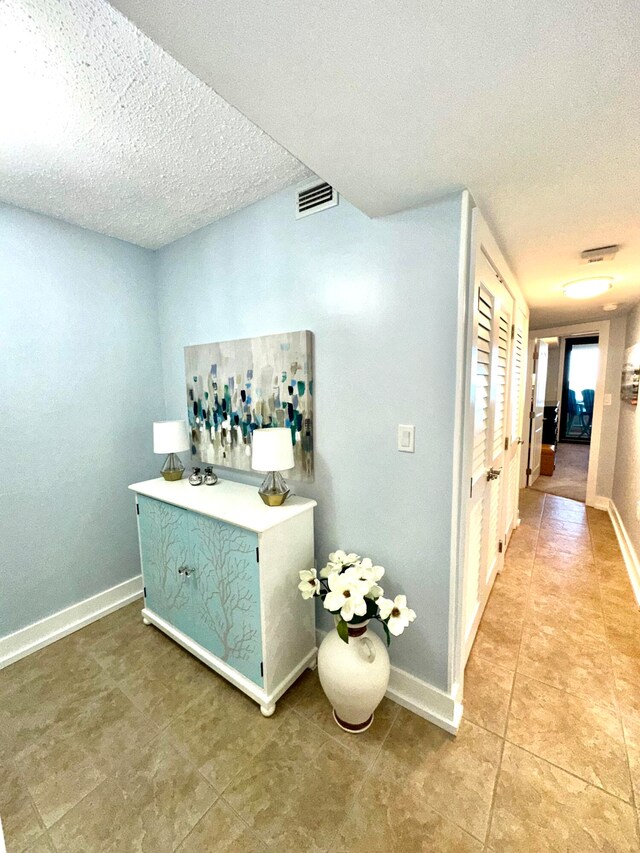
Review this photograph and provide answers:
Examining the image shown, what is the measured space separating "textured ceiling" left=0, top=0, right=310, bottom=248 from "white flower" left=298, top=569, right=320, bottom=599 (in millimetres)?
1784

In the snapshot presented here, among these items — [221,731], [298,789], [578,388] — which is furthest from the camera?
[578,388]

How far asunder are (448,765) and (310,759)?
1.75ft

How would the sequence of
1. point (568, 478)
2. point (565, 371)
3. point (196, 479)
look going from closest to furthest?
1. point (196, 479)
2. point (568, 478)
3. point (565, 371)

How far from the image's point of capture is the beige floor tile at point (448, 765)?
1.15 m

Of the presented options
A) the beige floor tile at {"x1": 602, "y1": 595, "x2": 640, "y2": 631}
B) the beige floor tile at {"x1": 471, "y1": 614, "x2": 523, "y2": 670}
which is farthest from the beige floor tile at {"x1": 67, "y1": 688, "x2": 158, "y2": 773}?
the beige floor tile at {"x1": 602, "y1": 595, "x2": 640, "y2": 631}

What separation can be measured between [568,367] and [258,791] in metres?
8.43

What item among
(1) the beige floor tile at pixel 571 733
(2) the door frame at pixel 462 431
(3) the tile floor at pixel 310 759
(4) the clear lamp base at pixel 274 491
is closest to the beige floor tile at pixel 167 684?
(3) the tile floor at pixel 310 759

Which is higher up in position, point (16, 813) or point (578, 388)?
point (578, 388)

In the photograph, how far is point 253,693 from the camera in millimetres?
1524

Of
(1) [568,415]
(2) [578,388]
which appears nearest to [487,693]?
(2) [578,388]

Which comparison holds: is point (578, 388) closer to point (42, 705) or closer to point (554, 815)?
point (554, 815)

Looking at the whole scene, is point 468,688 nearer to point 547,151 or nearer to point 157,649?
point 157,649

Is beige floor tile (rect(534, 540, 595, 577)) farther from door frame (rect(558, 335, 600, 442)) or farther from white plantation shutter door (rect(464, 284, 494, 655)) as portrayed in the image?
door frame (rect(558, 335, 600, 442))

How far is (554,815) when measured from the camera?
1.13 metres
